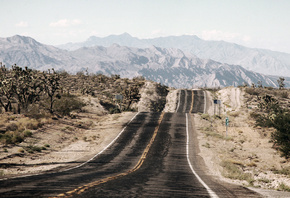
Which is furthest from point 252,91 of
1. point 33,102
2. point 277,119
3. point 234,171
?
point 234,171

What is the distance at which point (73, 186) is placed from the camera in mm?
10203

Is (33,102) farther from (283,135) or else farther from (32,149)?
(283,135)

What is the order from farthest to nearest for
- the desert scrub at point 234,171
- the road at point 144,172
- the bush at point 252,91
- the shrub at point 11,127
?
1. the bush at point 252,91
2. the shrub at point 11,127
3. the desert scrub at point 234,171
4. the road at point 144,172

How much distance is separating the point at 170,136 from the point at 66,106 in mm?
18796

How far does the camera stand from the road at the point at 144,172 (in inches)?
384

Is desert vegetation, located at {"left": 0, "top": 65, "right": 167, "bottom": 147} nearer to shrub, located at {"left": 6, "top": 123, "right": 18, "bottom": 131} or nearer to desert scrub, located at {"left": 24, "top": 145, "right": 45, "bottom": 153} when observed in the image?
shrub, located at {"left": 6, "top": 123, "right": 18, "bottom": 131}

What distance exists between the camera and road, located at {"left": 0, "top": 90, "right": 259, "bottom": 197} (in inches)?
384

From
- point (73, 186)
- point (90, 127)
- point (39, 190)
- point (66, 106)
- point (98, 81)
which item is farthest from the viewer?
point (98, 81)

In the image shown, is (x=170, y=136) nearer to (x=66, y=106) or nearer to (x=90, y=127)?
(x=90, y=127)

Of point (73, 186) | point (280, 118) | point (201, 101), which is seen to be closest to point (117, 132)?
point (280, 118)

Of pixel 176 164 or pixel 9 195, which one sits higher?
pixel 9 195

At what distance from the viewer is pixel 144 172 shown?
53.2ft

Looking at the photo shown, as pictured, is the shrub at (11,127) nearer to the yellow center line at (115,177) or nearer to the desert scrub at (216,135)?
the yellow center line at (115,177)

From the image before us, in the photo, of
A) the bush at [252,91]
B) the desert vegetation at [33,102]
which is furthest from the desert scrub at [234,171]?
the bush at [252,91]
